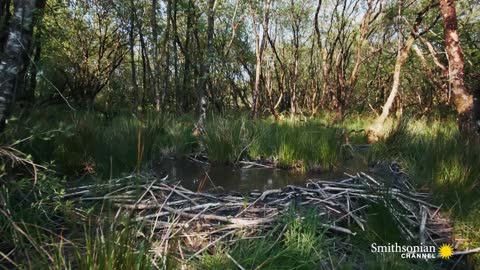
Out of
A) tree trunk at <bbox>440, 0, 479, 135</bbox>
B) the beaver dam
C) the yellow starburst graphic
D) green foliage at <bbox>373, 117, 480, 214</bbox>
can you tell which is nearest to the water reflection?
the beaver dam

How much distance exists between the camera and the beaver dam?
2.28 meters

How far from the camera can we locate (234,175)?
4441 mm

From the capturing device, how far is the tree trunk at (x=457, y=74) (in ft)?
14.6

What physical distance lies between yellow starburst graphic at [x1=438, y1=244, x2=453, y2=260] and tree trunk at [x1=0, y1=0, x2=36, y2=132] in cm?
317

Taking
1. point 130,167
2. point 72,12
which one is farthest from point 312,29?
point 130,167

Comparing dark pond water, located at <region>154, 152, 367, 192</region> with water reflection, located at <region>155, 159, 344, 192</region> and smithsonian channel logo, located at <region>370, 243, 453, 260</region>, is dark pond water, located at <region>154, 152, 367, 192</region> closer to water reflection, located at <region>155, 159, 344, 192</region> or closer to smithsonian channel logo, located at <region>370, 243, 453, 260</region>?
water reflection, located at <region>155, 159, 344, 192</region>

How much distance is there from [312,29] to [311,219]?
65.7ft

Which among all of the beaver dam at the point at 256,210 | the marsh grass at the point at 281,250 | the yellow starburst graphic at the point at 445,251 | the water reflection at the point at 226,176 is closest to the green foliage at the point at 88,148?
the water reflection at the point at 226,176

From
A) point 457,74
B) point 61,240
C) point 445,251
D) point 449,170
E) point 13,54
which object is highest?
point 457,74

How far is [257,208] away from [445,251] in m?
1.35

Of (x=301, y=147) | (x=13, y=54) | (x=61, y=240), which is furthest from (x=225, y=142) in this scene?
(x=61, y=240)

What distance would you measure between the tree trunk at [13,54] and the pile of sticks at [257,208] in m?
0.82

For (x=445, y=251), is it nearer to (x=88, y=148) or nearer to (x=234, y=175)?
(x=234, y=175)

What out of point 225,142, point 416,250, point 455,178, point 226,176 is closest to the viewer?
point 416,250
